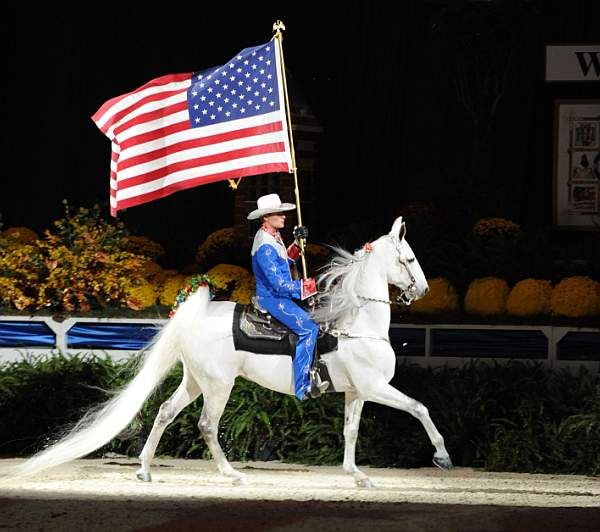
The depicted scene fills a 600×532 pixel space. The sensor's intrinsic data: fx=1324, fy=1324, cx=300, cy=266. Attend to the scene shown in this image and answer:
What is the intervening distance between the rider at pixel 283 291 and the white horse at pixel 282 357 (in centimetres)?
16

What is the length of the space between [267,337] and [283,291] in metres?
0.40

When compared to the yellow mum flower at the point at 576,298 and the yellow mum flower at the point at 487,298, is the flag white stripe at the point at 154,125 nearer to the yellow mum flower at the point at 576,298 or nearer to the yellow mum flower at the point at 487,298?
the yellow mum flower at the point at 487,298

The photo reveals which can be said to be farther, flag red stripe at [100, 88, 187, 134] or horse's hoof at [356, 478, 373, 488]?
flag red stripe at [100, 88, 187, 134]

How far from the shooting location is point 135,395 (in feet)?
33.4

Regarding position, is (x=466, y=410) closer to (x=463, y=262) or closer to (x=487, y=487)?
(x=487, y=487)

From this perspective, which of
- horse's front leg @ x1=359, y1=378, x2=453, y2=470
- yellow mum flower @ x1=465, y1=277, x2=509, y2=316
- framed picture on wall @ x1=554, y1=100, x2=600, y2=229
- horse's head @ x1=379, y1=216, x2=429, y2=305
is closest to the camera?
horse's front leg @ x1=359, y1=378, x2=453, y2=470

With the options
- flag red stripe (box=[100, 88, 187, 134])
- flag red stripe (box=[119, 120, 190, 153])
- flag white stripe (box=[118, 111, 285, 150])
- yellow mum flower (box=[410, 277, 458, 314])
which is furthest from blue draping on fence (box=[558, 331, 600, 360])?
flag red stripe (box=[100, 88, 187, 134])

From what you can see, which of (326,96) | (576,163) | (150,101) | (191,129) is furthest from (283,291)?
(576,163)

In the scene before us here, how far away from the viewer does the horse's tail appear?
10.0 metres

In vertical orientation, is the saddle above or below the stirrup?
above

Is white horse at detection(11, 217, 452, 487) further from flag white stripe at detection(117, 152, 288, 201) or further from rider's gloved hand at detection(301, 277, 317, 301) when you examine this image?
flag white stripe at detection(117, 152, 288, 201)

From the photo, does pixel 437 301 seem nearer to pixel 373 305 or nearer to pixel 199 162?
pixel 373 305

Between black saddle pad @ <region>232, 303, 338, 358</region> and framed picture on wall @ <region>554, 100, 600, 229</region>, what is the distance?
6.29 m

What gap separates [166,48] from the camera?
15.7 metres
